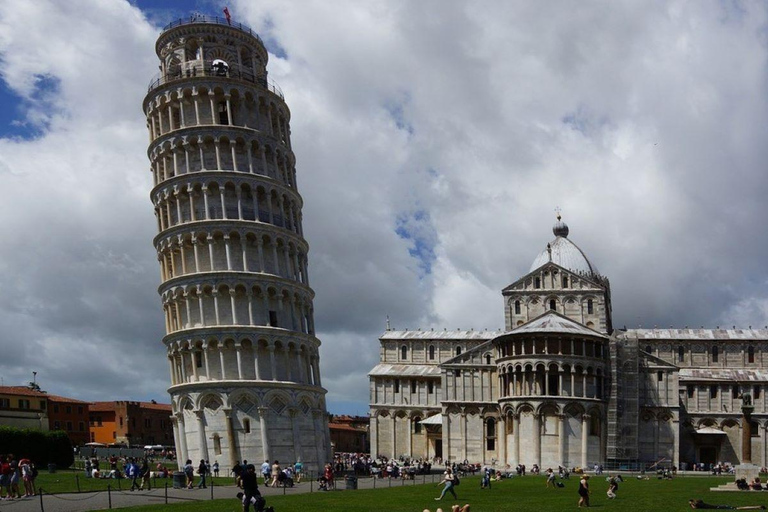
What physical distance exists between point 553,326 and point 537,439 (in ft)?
35.8

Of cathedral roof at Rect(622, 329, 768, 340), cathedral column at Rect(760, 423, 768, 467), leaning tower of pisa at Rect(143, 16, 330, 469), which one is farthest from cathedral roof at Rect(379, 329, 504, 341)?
leaning tower of pisa at Rect(143, 16, 330, 469)

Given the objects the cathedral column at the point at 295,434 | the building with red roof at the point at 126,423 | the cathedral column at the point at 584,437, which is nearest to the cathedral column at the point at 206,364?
the cathedral column at the point at 295,434

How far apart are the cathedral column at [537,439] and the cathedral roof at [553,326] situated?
820 centimetres

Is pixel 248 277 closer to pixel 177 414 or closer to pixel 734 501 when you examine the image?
pixel 177 414

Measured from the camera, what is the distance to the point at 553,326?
80750 mm

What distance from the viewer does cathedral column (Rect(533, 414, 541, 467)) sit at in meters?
78.7

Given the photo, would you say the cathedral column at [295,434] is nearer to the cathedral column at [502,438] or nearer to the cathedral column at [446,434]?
the cathedral column at [502,438]

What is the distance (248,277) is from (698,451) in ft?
186

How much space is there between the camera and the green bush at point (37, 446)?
60.3m

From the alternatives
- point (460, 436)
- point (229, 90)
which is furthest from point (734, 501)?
point (460, 436)

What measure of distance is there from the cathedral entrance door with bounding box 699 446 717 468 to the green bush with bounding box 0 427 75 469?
6414 centimetres

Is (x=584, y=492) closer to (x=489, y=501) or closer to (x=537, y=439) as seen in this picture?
(x=489, y=501)

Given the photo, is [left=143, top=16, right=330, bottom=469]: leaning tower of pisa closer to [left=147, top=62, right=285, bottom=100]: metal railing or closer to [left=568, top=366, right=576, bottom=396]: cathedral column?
[left=147, top=62, right=285, bottom=100]: metal railing

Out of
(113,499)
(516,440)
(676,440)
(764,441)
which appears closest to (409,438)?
(516,440)
